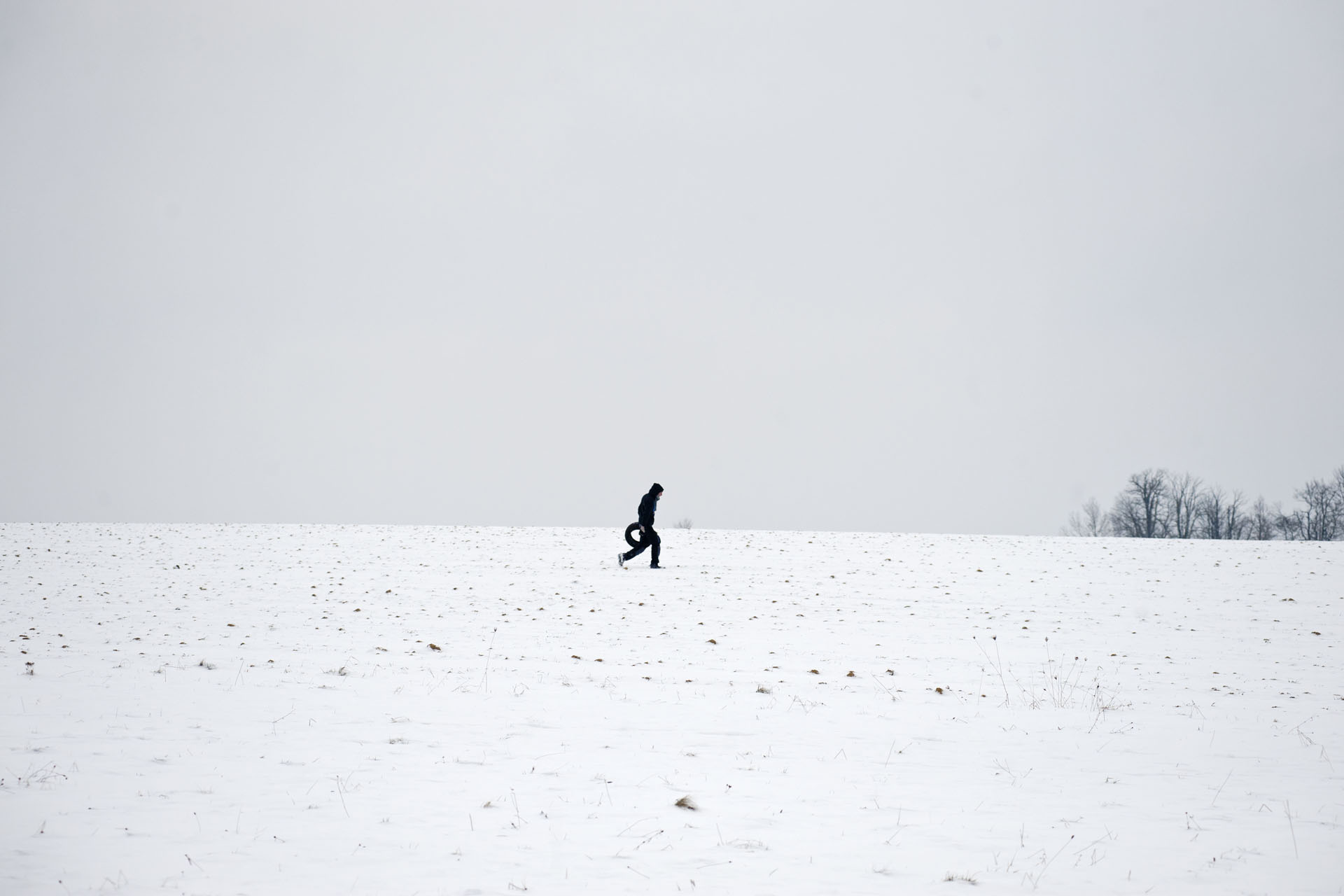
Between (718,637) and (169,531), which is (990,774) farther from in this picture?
(169,531)

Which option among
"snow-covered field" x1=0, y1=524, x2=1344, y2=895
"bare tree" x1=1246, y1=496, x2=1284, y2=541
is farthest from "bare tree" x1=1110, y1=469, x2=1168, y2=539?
"snow-covered field" x1=0, y1=524, x2=1344, y2=895

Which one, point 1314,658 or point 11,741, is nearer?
point 11,741

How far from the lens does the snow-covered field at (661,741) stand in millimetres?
5258

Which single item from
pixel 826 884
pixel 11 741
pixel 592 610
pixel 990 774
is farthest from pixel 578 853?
pixel 592 610

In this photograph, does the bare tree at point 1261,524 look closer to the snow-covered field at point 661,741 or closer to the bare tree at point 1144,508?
the bare tree at point 1144,508

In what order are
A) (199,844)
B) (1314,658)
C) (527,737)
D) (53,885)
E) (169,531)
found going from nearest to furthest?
1. (53,885)
2. (199,844)
3. (527,737)
4. (1314,658)
5. (169,531)

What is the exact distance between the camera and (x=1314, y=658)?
12.8 meters

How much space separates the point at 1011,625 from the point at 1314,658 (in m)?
4.58

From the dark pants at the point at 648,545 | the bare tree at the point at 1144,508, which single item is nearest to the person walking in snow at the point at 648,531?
the dark pants at the point at 648,545

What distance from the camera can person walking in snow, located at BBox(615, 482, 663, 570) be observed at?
71.2ft

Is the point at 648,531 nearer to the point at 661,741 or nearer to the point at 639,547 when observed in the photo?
the point at 639,547

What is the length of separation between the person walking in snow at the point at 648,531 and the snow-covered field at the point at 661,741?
3.52 m

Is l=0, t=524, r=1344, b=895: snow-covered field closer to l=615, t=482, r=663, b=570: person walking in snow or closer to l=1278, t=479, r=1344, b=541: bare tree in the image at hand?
l=615, t=482, r=663, b=570: person walking in snow

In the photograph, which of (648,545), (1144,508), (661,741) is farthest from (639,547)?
(1144,508)
